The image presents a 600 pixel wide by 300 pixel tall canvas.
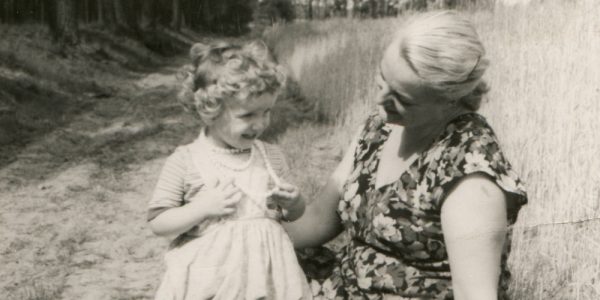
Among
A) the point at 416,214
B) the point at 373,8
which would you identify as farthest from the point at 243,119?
the point at 373,8

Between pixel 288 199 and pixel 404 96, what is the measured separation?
1.33ft

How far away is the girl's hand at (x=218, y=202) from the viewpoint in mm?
2010

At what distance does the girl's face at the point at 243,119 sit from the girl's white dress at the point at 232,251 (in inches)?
2.7

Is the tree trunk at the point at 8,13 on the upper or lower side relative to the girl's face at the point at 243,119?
upper

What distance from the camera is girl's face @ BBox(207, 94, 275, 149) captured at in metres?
2.08

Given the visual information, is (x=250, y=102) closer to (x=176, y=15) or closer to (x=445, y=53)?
(x=445, y=53)

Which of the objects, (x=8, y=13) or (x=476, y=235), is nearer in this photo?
(x=476, y=235)

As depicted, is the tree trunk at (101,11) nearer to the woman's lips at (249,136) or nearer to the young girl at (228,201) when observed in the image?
the young girl at (228,201)

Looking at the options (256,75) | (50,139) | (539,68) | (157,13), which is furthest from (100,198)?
(157,13)

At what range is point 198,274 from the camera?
2.05m

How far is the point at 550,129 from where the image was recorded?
3371mm

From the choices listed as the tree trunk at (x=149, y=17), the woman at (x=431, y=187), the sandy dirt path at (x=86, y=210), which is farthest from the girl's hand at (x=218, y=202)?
the tree trunk at (x=149, y=17)

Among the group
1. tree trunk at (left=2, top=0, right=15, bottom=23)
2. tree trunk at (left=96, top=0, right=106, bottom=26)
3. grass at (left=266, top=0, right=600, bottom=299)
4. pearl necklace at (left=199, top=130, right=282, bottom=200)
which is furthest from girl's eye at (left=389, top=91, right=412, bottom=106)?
tree trunk at (left=96, top=0, right=106, bottom=26)

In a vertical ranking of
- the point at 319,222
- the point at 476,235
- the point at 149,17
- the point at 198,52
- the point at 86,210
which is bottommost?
the point at 86,210
